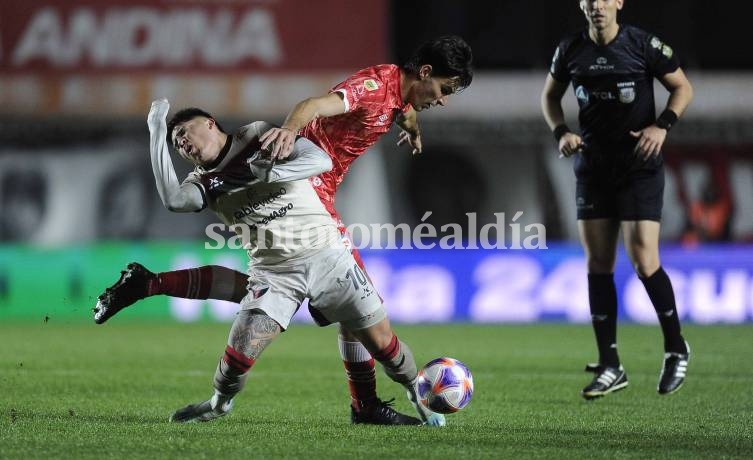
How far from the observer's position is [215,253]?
1388 centimetres

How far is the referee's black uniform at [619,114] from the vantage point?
662cm

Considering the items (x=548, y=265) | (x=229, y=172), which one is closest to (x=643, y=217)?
(x=229, y=172)

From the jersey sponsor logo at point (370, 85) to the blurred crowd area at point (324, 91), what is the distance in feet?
35.9

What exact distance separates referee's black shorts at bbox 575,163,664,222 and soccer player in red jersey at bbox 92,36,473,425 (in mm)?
1309

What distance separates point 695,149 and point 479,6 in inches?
158

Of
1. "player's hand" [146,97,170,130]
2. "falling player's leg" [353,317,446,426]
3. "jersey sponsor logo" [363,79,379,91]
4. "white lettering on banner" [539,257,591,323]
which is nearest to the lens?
"player's hand" [146,97,170,130]

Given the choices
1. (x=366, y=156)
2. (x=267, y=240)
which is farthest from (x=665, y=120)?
(x=366, y=156)

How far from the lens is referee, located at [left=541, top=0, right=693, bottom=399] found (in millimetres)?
6582

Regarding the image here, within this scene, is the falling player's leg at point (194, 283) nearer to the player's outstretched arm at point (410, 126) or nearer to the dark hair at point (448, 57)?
the player's outstretched arm at point (410, 126)

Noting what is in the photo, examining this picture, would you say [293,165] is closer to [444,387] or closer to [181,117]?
[181,117]

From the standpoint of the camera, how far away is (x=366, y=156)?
1861 centimetres

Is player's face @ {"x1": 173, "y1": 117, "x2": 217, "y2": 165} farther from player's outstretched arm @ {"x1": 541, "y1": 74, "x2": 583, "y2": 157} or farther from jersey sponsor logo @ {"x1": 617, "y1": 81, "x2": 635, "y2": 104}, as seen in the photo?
jersey sponsor logo @ {"x1": 617, "y1": 81, "x2": 635, "y2": 104}

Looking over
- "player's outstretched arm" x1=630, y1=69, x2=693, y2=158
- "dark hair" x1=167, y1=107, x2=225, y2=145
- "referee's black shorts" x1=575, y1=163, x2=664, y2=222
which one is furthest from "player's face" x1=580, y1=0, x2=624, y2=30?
"dark hair" x1=167, y1=107, x2=225, y2=145

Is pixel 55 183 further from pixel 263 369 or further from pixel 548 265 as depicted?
pixel 263 369
